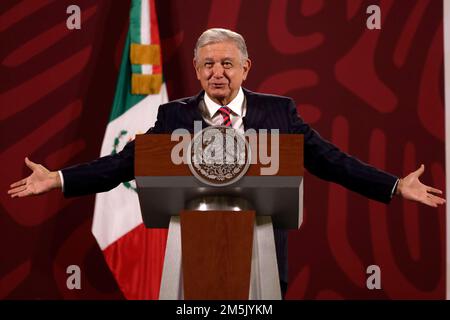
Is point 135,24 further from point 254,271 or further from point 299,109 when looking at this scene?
point 254,271

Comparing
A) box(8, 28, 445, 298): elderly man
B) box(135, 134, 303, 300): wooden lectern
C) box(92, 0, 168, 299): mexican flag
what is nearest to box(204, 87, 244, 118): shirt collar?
box(8, 28, 445, 298): elderly man

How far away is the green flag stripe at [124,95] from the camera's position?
4.82 m

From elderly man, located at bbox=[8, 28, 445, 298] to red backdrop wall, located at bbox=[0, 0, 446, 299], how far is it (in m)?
2.10

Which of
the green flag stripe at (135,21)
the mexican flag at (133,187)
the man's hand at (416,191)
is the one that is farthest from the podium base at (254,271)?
the green flag stripe at (135,21)

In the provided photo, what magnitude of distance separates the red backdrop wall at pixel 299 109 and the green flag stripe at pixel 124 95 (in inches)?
3.7

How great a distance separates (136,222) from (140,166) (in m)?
2.56

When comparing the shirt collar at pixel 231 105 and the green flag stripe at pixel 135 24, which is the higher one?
the green flag stripe at pixel 135 24

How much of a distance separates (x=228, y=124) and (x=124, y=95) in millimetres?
2219

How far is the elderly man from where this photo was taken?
263cm

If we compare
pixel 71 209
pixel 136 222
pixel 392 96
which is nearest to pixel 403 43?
pixel 392 96

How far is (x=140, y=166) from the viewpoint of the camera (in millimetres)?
2223

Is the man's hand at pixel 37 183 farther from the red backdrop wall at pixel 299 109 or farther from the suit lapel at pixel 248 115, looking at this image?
the red backdrop wall at pixel 299 109

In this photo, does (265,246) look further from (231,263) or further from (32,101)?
(32,101)

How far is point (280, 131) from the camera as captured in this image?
9.04 ft
